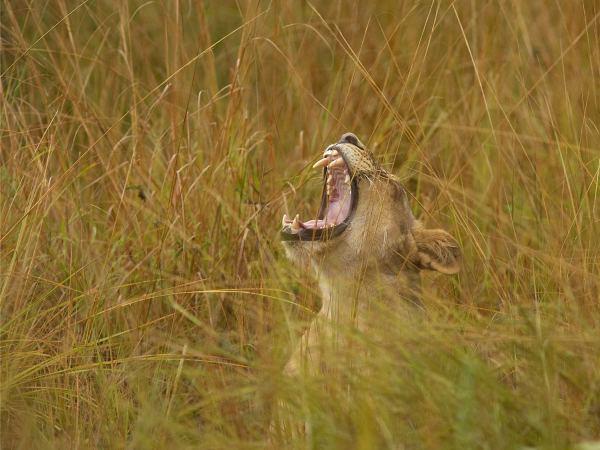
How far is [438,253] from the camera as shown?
4.00 meters

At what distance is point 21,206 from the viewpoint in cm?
427

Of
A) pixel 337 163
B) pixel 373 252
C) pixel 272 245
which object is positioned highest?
pixel 337 163

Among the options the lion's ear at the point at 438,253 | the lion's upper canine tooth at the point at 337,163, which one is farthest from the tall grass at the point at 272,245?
the lion's upper canine tooth at the point at 337,163

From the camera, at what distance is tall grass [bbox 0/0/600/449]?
9.85 ft

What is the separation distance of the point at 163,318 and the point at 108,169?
0.97 metres

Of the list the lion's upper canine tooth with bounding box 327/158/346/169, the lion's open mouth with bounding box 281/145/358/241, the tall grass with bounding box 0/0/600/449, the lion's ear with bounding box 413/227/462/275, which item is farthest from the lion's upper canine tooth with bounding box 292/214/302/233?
the lion's ear with bounding box 413/227/462/275

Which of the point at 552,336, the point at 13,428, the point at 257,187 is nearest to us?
the point at 552,336

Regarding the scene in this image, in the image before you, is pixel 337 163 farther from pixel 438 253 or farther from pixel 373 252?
pixel 438 253

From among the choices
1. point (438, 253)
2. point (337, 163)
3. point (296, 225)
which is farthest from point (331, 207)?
point (438, 253)

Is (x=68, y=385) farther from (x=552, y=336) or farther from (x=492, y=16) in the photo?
(x=492, y=16)

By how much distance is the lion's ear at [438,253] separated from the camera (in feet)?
13.1

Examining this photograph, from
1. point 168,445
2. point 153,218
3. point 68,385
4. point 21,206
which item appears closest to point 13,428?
point 68,385

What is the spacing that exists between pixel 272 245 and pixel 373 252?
68cm

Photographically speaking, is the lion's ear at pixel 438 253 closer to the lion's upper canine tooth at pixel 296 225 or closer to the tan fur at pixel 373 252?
the tan fur at pixel 373 252
